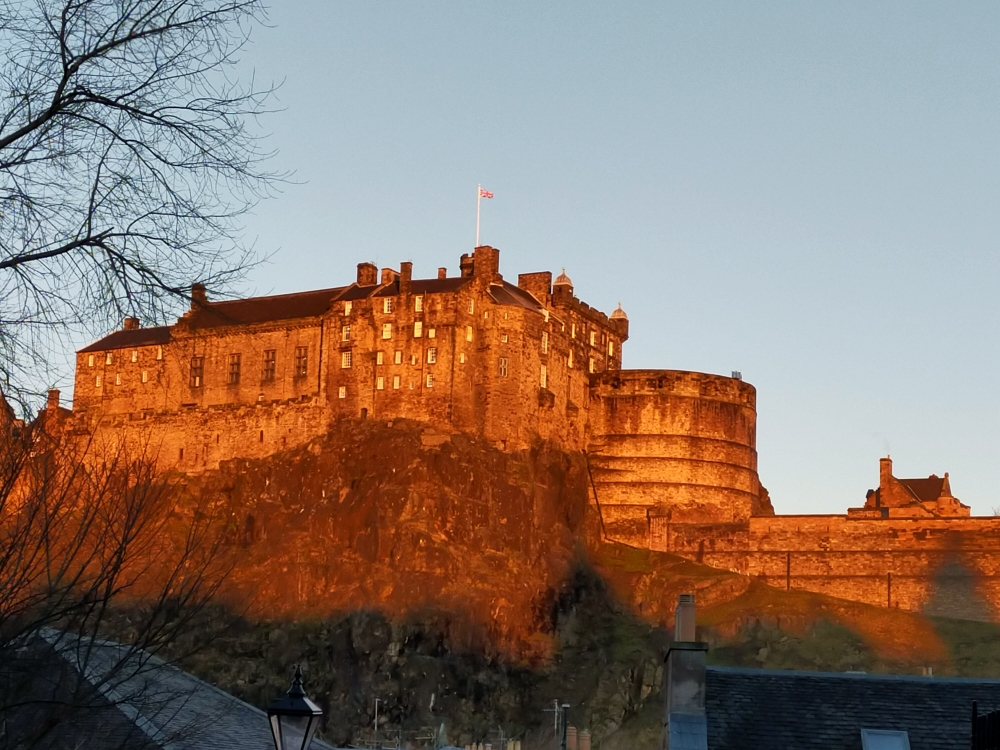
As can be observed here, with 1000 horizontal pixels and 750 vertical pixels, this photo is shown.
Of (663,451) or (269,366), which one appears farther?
(663,451)

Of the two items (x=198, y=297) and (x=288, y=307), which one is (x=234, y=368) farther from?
(x=198, y=297)

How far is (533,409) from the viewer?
99.1 metres

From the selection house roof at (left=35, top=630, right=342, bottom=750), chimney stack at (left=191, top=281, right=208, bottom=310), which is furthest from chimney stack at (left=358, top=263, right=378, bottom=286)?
chimney stack at (left=191, top=281, right=208, bottom=310)

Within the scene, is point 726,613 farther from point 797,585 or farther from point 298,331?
point 298,331

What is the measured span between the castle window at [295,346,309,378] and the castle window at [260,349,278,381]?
60.9 inches

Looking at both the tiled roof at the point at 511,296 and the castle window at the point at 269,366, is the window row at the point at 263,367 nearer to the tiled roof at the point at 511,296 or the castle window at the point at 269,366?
the castle window at the point at 269,366

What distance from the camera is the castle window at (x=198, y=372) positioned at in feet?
344

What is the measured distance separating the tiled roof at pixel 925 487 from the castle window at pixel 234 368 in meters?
47.2

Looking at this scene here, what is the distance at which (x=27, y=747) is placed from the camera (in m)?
13.0

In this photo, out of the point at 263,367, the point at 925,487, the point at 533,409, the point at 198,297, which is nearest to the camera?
the point at 198,297

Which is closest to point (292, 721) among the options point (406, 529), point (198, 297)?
point (198, 297)

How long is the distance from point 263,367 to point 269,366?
43 centimetres

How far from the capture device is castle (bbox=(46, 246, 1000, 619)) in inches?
3809

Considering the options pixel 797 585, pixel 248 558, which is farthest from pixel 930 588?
pixel 248 558
